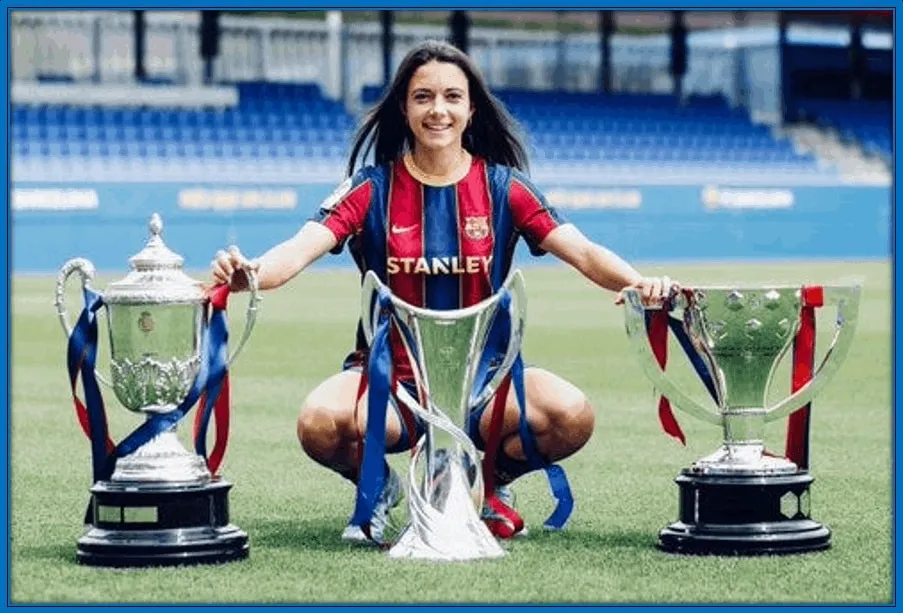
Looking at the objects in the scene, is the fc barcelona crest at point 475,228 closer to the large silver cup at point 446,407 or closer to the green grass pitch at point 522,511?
the large silver cup at point 446,407

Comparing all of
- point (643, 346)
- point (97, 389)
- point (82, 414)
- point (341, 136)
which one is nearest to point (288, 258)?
point (97, 389)

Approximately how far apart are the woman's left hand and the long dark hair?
57 cm

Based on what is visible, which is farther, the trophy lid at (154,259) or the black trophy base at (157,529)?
the trophy lid at (154,259)

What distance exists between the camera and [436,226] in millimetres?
4977

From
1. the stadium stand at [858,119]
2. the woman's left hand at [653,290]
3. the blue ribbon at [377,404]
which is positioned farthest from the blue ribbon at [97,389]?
the stadium stand at [858,119]

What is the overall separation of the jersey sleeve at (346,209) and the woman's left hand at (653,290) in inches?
27.6

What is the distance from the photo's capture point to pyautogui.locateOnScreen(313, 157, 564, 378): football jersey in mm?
4973

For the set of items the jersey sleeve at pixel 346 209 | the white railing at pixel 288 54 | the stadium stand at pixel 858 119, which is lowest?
the jersey sleeve at pixel 346 209

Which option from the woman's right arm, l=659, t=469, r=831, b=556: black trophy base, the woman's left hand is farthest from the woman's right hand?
l=659, t=469, r=831, b=556: black trophy base

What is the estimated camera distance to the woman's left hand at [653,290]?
15.8 ft

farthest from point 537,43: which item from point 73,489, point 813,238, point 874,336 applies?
point 73,489

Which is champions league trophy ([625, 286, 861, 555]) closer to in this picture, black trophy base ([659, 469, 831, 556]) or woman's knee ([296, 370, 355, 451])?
black trophy base ([659, 469, 831, 556])

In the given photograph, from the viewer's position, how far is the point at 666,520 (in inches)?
219

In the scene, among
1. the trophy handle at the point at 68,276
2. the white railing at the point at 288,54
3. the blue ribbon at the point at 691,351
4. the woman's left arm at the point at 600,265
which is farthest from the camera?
the white railing at the point at 288,54
